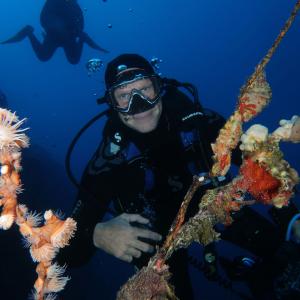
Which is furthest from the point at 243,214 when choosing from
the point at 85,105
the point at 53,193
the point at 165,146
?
the point at 85,105

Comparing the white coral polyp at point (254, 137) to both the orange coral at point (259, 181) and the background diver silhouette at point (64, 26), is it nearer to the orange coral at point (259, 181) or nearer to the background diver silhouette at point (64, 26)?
the orange coral at point (259, 181)

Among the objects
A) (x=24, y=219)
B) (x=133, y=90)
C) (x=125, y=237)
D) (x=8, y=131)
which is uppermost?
(x=133, y=90)

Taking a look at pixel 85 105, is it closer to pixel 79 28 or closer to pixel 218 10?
pixel 218 10

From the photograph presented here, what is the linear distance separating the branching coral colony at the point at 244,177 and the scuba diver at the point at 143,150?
2.52 meters

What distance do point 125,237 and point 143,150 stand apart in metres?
1.72

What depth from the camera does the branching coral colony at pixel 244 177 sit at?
1592 millimetres

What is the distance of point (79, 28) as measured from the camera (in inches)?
479

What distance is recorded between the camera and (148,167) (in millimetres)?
4633

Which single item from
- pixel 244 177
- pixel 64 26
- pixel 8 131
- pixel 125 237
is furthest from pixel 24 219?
pixel 64 26

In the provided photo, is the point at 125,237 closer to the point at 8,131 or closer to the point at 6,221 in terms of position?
the point at 6,221

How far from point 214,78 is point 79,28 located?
8200 centimetres

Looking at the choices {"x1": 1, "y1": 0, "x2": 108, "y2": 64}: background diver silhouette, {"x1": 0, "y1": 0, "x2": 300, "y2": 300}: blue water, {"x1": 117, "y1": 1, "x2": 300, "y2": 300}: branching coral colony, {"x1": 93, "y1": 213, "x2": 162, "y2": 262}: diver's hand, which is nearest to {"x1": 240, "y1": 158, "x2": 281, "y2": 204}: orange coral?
{"x1": 117, "y1": 1, "x2": 300, "y2": 300}: branching coral colony

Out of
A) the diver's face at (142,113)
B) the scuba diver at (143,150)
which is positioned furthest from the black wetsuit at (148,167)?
the diver's face at (142,113)

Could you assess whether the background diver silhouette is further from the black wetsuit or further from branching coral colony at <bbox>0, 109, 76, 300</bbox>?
branching coral colony at <bbox>0, 109, 76, 300</bbox>
